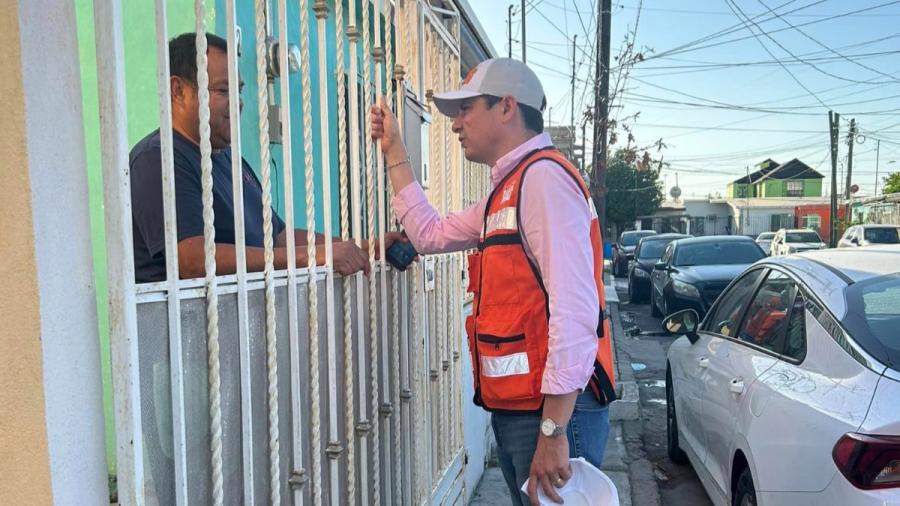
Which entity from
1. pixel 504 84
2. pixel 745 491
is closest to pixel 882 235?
pixel 745 491

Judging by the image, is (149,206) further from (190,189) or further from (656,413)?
(656,413)

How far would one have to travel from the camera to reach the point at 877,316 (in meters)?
2.77

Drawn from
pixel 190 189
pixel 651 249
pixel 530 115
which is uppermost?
pixel 530 115

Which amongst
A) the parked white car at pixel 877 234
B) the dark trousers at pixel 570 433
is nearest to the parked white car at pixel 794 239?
the parked white car at pixel 877 234

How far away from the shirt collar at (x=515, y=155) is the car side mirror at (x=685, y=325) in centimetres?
263

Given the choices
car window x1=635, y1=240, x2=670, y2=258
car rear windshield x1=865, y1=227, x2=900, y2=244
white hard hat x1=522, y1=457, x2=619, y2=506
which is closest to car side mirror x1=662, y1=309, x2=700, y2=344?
white hard hat x1=522, y1=457, x2=619, y2=506

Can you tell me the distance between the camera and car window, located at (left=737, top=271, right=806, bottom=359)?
10.1 feet

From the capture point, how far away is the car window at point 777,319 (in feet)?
10.1

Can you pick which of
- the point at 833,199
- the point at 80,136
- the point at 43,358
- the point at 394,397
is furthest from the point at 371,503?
the point at 833,199

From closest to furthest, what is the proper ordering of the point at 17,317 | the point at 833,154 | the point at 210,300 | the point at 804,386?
the point at 17,317
the point at 210,300
the point at 804,386
the point at 833,154

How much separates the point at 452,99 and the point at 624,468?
3735 millimetres

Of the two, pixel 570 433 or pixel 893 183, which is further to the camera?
pixel 893 183

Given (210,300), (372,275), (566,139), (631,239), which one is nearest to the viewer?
Answer: (210,300)

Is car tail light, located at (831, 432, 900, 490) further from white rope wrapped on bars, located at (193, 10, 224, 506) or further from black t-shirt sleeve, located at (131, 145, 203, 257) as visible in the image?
black t-shirt sleeve, located at (131, 145, 203, 257)
